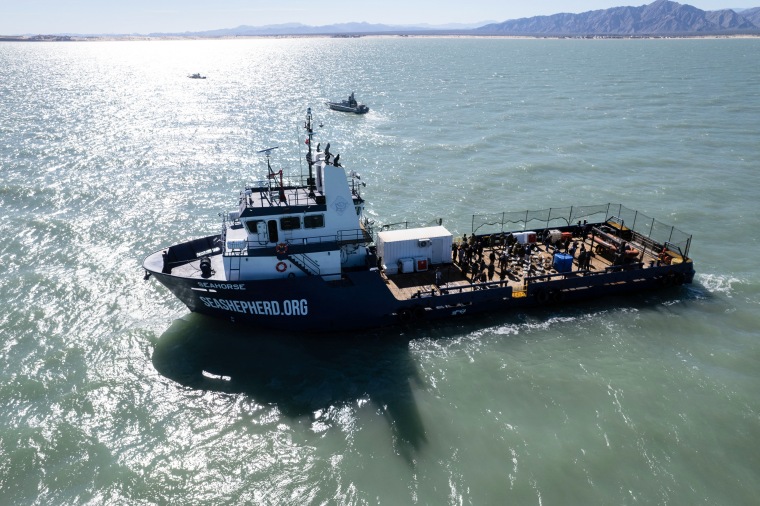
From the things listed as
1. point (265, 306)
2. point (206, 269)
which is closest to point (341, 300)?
point (265, 306)

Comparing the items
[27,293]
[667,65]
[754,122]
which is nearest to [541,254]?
[27,293]

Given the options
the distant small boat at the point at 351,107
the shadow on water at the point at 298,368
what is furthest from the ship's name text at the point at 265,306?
the distant small boat at the point at 351,107

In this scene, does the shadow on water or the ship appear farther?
the ship

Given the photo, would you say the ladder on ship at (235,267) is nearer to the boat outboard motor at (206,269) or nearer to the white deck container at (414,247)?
the boat outboard motor at (206,269)

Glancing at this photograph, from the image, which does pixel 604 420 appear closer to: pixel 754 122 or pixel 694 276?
Result: pixel 694 276

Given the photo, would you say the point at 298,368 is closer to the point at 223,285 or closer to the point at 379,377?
the point at 379,377

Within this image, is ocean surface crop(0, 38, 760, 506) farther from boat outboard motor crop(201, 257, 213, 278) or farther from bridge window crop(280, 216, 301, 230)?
bridge window crop(280, 216, 301, 230)

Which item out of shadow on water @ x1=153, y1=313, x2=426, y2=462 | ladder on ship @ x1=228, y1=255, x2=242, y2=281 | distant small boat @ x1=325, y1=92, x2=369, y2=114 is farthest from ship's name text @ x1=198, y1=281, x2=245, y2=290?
distant small boat @ x1=325, y1=92, x2=369, y2=114
